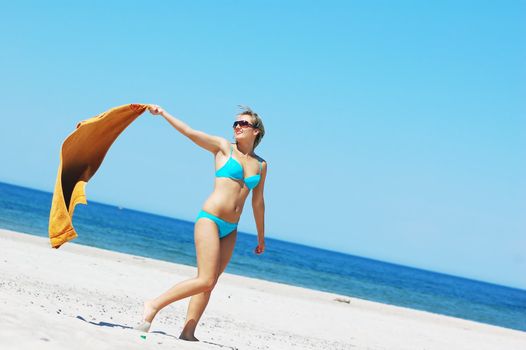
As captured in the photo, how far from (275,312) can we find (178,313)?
292 centimetres

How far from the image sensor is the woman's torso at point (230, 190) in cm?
644

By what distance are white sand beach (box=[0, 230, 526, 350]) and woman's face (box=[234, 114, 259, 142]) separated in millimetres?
2016

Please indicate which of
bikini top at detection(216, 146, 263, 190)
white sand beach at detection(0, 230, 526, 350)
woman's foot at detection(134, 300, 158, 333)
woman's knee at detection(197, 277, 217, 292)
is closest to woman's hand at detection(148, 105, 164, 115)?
bikini top at detection(216, 146, 263, 190)

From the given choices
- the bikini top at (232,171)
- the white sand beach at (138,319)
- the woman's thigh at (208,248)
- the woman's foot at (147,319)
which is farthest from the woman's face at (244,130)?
the white sand beach at (138,319)

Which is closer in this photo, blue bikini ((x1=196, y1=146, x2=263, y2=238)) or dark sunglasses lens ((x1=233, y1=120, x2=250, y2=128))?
blue bikini ((x1=196, y1=146, x2=263, y2=238))

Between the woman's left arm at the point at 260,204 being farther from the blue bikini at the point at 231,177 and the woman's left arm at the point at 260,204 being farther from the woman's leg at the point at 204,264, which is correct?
the woman's leg at the point at 204,264

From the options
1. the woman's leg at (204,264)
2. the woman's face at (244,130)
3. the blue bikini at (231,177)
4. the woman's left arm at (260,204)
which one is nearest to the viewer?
the woman's leg at (204,264)

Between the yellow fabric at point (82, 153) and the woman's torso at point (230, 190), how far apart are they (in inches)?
41.6

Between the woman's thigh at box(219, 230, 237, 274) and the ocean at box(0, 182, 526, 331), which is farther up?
the woman's thigh at box(219, 230, 237, 274)

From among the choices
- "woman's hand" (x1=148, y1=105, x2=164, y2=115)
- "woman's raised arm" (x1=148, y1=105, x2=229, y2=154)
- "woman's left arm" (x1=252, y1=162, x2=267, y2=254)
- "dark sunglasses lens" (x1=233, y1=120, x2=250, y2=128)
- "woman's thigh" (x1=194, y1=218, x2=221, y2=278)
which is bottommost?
"woman's thigh" (x1=194, y1=218, x2=221, y2=278)

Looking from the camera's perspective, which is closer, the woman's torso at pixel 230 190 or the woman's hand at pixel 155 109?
the woman's torso at pixel 230 190

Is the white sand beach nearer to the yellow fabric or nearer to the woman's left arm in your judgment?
the yellow fabric

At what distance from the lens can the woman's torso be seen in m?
6.44

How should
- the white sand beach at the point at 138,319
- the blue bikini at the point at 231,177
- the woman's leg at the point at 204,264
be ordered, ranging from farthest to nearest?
the blue bikini at the point at 231,177
the woman's leg at the point at 204,264
the white sand beach at the point at 138,319
